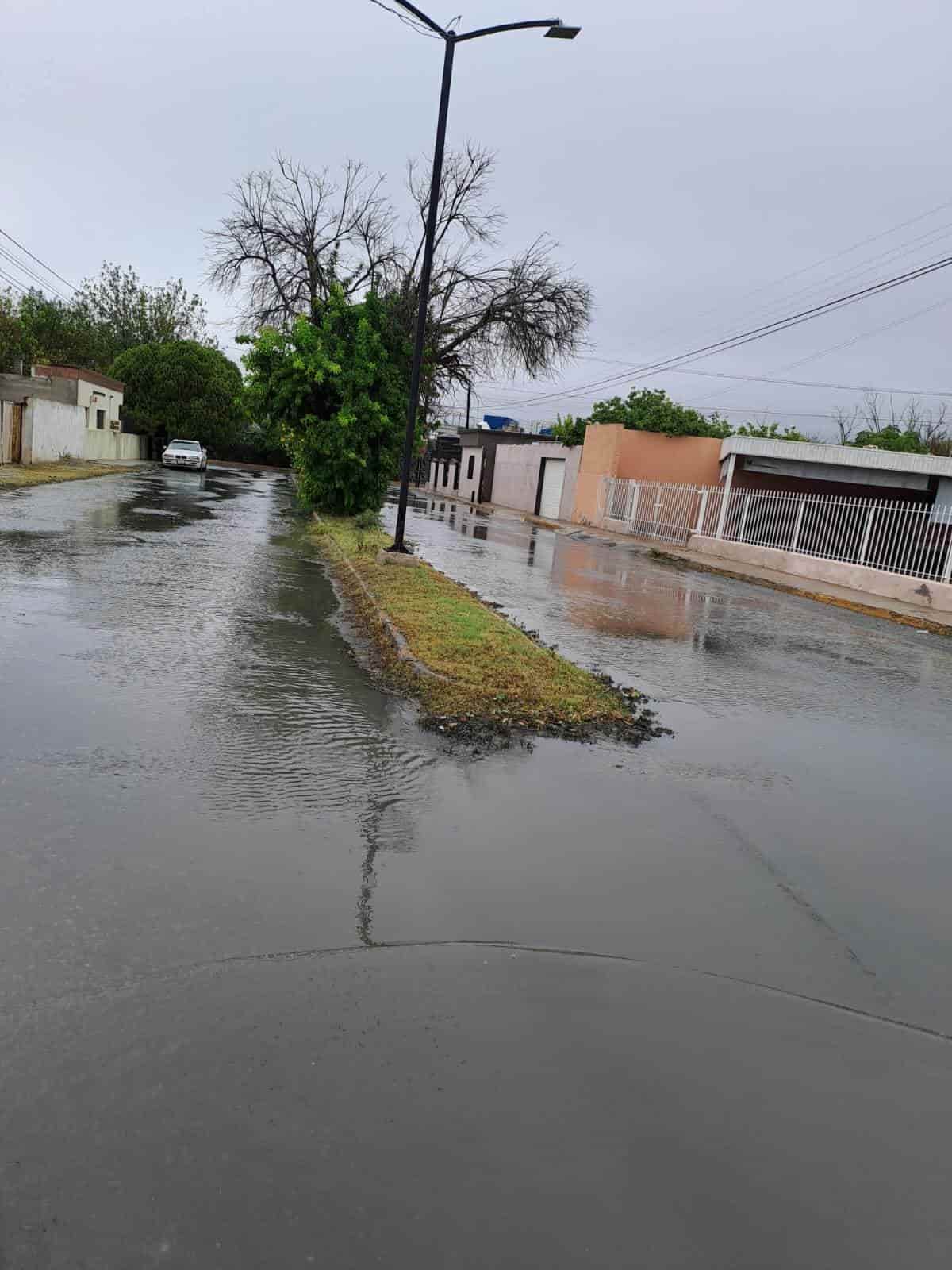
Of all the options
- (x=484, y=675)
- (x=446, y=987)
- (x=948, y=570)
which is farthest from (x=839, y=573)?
(x=446, y=987)

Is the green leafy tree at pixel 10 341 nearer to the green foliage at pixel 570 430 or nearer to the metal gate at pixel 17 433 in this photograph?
the metal gate at pixel 17 433

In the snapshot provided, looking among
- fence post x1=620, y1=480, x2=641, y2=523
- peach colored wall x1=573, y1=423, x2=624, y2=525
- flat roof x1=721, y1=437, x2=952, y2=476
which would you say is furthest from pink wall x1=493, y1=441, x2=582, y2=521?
flat roof x1=721, y1=437, x2=952, y2=476

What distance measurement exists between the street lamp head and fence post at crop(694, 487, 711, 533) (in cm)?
1566

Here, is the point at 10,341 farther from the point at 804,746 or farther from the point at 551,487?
the point at 804,746

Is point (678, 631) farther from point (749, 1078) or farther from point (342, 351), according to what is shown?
point (342, 351)

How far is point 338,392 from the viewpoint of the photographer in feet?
76.4

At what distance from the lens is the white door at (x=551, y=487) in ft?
139

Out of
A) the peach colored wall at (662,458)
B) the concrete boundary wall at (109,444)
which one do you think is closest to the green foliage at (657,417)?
the peach colored wall at (662,458)

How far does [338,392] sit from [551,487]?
2125 centimetres

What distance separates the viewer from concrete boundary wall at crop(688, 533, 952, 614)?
58.9 feet

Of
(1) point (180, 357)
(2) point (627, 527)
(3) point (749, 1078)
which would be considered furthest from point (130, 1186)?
(1) point (180, 357)

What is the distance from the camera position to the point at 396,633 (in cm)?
902

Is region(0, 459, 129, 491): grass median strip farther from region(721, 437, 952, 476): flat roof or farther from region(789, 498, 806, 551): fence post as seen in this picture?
region(721, 437, 952, 476): flat roof

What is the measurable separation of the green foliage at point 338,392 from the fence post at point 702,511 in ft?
28.9
